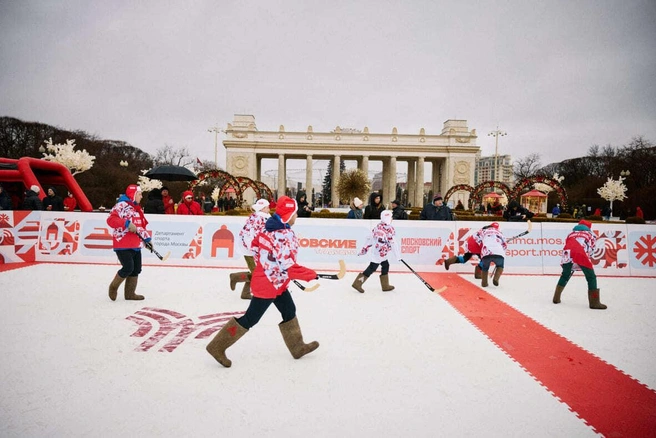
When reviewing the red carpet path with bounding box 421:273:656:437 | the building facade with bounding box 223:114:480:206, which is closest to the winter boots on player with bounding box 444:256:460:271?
the red carpet path with bounding box 421:273:656:437

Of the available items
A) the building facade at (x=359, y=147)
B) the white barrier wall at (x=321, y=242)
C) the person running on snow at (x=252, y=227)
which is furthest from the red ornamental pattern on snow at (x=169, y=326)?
the building facade at (x=359, y=147)

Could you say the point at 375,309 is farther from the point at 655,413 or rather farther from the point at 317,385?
the point at 655,413

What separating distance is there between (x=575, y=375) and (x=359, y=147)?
180 feet

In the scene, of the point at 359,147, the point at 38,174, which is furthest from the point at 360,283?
the point at 359,147

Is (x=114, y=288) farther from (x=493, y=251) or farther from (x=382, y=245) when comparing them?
(x=493, y=251)

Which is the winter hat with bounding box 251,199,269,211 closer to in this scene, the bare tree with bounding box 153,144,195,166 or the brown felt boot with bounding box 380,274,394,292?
the brown felt boot with bounding box 380,274,394,292

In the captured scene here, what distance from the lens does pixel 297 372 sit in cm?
359

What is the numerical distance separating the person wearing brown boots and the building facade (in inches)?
1937

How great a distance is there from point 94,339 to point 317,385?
2.90 meters

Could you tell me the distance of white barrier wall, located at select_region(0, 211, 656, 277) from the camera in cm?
949

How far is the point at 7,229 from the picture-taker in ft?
31.1

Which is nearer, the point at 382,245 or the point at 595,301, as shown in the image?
the point at 595,301

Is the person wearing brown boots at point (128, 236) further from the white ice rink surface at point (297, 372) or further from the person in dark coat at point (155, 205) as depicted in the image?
the person in dark coat at point (155, 205)

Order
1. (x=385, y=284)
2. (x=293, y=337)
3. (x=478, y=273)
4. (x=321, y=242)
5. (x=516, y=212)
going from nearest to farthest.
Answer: (x=293, y=337) < (x=385, y=284) < (x=478, y=273) < (x=321, y=242) < (x=516, y=212)
